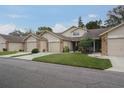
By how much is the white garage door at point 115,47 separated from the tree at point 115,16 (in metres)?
29.5

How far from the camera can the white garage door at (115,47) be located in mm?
23953

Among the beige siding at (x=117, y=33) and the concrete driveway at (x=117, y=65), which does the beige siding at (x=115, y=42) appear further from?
the concrete driveway at (x=117, y=65)

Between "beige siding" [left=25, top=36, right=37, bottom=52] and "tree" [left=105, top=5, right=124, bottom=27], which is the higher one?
"tree" [left=105, top=5, right=124, bottom=27]

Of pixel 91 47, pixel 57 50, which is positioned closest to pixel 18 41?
pixel 57 50

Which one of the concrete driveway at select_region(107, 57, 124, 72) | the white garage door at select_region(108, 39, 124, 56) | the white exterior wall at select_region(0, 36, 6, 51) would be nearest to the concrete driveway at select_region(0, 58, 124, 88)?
the concrete driveway at select_region(107, 57, 124, 72)

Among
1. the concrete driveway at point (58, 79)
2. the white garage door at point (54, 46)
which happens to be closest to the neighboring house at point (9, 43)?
the white garage door at point (54, 46)

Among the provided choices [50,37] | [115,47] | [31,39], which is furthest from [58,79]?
[31,39]

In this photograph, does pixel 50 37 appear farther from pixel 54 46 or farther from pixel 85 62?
pixel 85 62

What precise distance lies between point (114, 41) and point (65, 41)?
14.2 meters

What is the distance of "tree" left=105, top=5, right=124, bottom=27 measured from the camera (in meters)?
52.4

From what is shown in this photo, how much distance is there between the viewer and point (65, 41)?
37.6 m

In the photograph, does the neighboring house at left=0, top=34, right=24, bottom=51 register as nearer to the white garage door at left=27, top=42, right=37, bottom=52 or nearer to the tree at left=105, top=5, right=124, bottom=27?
the white garage door at left=27, top=42, right=37, bottom=52

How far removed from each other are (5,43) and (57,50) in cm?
1226

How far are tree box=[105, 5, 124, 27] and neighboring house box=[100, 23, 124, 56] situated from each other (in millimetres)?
29024
